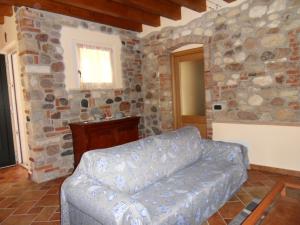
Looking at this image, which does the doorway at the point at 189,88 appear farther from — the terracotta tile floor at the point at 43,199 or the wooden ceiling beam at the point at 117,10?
the terracotta tile floor at the point at 43,199

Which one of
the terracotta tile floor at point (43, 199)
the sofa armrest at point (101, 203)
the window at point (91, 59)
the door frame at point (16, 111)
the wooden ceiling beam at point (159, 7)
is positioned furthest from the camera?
the door frame at point (16, 111)

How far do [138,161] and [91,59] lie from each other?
2.60m

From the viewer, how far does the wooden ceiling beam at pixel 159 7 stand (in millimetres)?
3539

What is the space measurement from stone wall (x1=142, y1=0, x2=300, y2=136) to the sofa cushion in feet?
4.10

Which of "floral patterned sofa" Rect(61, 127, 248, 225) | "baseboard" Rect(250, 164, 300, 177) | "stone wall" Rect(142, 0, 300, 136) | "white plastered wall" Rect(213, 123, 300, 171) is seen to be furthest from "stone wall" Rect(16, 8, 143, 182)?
"baseboard" Rect(250, 164, 300, 177)

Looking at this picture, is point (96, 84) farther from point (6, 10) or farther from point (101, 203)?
point (101, 203)

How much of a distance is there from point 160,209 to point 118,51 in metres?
3.47

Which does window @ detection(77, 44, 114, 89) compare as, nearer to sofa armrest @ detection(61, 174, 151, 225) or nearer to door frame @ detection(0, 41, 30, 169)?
door frame @ detection(0, 41, 30, 169)

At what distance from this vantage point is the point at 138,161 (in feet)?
6.66

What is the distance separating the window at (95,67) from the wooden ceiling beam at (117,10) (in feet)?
2.20

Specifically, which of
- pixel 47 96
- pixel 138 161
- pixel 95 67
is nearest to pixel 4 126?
pixel 47 96

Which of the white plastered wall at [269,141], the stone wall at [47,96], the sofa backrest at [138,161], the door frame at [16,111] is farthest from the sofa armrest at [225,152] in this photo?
the door frame at [16,111]

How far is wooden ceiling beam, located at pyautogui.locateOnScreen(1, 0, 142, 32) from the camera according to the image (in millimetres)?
3219

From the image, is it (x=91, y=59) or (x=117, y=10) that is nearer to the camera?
(x=117, y=10)
